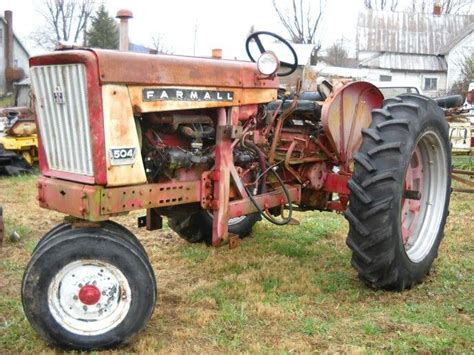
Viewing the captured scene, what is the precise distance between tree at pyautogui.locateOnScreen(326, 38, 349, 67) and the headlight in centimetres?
4849

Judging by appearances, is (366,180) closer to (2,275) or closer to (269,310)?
(269,310)

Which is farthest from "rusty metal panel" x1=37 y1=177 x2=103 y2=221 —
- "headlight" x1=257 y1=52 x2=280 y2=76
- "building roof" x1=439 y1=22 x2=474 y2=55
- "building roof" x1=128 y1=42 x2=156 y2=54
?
"building roof" x1=439 y1=22 x2=474 y2=55

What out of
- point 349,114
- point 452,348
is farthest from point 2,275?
point 452,348

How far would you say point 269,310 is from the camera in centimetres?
390

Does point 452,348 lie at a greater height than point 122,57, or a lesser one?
lesser

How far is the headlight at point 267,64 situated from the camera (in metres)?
3.96

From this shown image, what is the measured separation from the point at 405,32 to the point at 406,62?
212cm

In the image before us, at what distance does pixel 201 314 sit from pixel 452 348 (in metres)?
1.50

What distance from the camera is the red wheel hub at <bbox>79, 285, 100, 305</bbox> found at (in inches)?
127

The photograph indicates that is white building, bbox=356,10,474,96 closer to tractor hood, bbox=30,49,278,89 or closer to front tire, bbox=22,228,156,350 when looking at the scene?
tractor hood, bbox=30,49,278,89

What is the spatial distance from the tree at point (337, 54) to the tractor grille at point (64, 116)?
162 feet

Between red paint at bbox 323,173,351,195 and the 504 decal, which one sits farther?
red paint at bbox 323,173,351,195

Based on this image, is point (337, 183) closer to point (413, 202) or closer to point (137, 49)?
point (413, 202)

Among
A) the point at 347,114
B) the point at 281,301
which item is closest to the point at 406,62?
the point at 347,114
